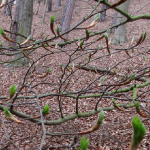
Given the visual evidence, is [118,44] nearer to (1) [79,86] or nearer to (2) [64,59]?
(2) [64,59]

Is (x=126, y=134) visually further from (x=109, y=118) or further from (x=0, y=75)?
(x=0, y=75)

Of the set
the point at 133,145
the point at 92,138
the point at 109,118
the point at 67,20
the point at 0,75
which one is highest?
the point at 67,20

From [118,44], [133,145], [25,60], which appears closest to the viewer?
[133,145]

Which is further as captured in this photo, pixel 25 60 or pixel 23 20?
pixel 25 60

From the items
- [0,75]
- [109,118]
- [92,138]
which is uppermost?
[0,75]

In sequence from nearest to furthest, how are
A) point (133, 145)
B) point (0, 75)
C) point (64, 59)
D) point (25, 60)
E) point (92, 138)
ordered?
point (133, 145), point (92, 138), point (0, 75), point (25, 60), point (64, 59)

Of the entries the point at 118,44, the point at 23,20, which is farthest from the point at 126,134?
the point at 118,44

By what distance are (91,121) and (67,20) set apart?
7642 mm

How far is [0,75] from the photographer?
19.4 ft

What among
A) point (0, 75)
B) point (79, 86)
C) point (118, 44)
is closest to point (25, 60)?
point (0, 75)

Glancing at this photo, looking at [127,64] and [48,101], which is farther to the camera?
[127,64]

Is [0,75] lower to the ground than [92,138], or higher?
higher

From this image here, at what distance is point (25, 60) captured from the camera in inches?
257

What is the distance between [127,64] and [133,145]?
6.14 metres
